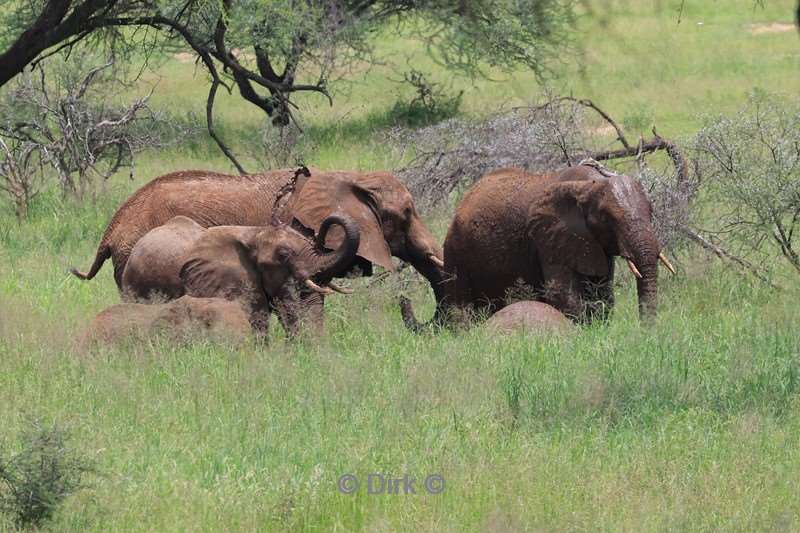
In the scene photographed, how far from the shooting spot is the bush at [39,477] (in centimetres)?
616

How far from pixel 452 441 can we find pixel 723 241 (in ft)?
18.9

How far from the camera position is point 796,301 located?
10547 mm

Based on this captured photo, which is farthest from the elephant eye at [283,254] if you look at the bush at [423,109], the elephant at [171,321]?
the bush at [423,109]

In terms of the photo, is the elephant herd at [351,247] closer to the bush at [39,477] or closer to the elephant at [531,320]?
the elephant at [531,320]

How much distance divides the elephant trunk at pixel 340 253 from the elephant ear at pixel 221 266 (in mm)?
463

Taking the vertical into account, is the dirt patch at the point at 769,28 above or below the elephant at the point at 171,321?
below

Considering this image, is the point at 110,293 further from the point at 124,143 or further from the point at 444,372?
the point at 124,143

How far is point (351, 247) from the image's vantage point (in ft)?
34.3

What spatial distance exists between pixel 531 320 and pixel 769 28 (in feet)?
90.8

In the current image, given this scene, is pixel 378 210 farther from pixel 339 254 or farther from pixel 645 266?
pixel 645 266

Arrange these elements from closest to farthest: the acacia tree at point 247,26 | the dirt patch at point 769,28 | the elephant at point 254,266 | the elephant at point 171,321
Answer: the acacia tree at point 247,26, the elephant at point 171,321, the elephant at point 254,266, the dirt patch at point 769,28

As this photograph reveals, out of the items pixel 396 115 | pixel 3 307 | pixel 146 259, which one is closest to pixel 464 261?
pixel 146 259

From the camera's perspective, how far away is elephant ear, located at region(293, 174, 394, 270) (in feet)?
36.7

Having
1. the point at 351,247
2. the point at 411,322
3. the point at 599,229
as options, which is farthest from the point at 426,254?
the point at 599,229
